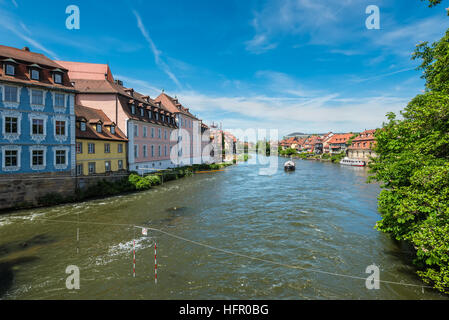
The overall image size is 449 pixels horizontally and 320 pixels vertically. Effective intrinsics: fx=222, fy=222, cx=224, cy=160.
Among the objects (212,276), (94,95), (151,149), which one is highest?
(94,95)

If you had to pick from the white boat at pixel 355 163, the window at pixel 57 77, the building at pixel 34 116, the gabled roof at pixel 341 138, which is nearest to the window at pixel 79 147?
the building at pixel 34 116

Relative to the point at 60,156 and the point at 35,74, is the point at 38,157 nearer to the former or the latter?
the point at 60,156

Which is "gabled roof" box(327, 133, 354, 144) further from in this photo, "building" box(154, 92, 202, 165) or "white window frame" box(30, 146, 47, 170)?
"white window frame" box(30, 146, 47, 170)

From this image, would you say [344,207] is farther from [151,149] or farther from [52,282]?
[151,149]

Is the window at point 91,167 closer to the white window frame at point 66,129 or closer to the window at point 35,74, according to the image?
the white window frame at point 66,129

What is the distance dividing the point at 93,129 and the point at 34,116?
6.79 meters

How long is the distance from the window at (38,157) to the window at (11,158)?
1.22 m

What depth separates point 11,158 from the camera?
18453mm

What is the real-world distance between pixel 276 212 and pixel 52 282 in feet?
48.9

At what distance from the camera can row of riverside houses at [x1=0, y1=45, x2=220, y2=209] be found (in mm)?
18469

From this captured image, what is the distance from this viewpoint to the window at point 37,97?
63.8 ft
